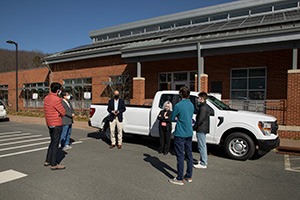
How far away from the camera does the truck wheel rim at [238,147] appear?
6.20 m

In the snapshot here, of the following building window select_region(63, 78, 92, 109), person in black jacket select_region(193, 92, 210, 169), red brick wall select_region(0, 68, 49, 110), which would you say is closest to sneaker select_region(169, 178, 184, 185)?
person in black jacket select_region(193, 92, 210, 169)

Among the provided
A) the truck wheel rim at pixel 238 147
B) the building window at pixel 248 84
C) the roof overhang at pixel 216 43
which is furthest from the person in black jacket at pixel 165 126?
the building window at pixel 248 84

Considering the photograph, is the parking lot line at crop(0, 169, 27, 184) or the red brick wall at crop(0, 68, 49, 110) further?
the red brick wall at crop(0, 68, 49, 110)

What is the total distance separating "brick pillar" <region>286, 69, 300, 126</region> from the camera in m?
9.42

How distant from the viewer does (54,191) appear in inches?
160

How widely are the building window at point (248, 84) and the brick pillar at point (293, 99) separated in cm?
290

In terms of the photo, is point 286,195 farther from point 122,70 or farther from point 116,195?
point 122,70

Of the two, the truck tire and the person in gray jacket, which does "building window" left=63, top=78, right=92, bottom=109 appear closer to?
the person in gray jacket

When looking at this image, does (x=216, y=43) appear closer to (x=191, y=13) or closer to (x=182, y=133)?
(x=182, y=133)

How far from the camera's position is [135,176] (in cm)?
489

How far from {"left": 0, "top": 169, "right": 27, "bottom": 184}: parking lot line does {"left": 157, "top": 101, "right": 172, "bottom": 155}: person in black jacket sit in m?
3.69

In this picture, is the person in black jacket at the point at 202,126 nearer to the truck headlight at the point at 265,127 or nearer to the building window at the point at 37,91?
the truck headlight at the point at 265,127

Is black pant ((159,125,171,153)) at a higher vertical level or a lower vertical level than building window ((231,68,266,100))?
lower

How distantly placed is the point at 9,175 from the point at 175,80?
39.0 ft
